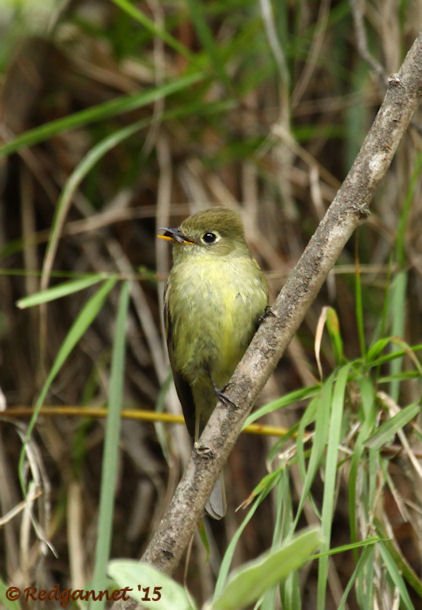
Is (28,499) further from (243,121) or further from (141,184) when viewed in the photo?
(243,121)

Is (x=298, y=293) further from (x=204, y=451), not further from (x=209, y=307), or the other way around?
(x=209, y=307)

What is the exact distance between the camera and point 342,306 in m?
4.03

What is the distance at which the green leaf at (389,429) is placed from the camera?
238 cm

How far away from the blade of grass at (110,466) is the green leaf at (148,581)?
102cm

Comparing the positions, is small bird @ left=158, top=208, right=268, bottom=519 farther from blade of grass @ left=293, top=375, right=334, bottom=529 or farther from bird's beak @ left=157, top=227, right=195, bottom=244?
blade of grass @ left=293, top=375, right=334, bottom=529

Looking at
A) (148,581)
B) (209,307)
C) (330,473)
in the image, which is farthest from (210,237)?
(148,581)

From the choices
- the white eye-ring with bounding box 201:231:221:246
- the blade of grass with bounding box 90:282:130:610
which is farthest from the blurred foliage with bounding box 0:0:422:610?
the blade of grass with bounding box 90:282:130:610

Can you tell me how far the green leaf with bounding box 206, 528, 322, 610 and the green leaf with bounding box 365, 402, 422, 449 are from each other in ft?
4.26

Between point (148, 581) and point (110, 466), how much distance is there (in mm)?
1354

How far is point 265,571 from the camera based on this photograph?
111 centimetres

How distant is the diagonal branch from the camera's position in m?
1.89

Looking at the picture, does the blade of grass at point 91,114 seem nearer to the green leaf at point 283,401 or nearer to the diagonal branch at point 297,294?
the green leaf at point 283,401

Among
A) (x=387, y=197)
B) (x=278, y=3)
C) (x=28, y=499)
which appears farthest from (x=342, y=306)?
(x=28, y=499)

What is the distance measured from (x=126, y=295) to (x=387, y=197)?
1.56 metres
